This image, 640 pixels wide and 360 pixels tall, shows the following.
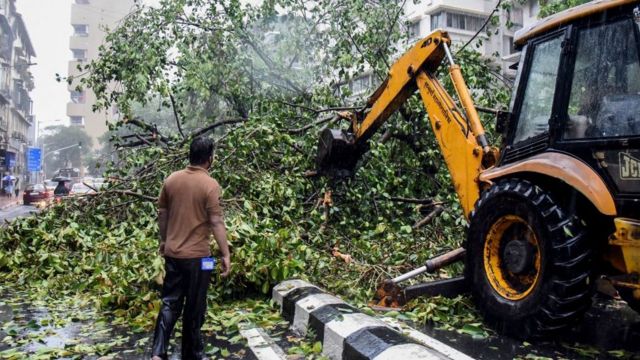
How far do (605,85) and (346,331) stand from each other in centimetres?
259

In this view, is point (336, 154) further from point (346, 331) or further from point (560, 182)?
point (346, 331)

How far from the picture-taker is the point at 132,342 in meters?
4.18

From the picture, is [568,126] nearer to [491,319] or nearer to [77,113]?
[491,319]

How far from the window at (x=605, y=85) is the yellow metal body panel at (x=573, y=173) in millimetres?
233

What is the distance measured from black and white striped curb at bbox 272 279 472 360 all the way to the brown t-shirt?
1114mm

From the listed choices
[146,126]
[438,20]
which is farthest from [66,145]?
[146,126]

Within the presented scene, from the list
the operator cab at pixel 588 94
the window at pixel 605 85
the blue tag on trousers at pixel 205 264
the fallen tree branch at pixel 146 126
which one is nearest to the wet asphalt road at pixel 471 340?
the blue tag on trousers at pixel 205 264

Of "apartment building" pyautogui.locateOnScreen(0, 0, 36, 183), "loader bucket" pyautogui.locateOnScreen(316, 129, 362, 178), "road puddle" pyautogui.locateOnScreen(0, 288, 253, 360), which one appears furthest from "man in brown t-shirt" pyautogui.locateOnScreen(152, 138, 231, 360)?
"apartment building" pyautogui.locateOnScreen(0, 0, 36, 183)

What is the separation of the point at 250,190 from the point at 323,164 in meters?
1.10

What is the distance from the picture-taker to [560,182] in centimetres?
404

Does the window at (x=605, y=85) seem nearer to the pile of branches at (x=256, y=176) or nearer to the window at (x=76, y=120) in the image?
the pile of branches at (x=256, y=176)

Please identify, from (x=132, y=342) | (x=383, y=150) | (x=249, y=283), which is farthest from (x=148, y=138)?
(x=132, y=342)

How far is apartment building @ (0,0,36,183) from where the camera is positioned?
45109mm

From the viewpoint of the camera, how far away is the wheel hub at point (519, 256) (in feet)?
13.2
